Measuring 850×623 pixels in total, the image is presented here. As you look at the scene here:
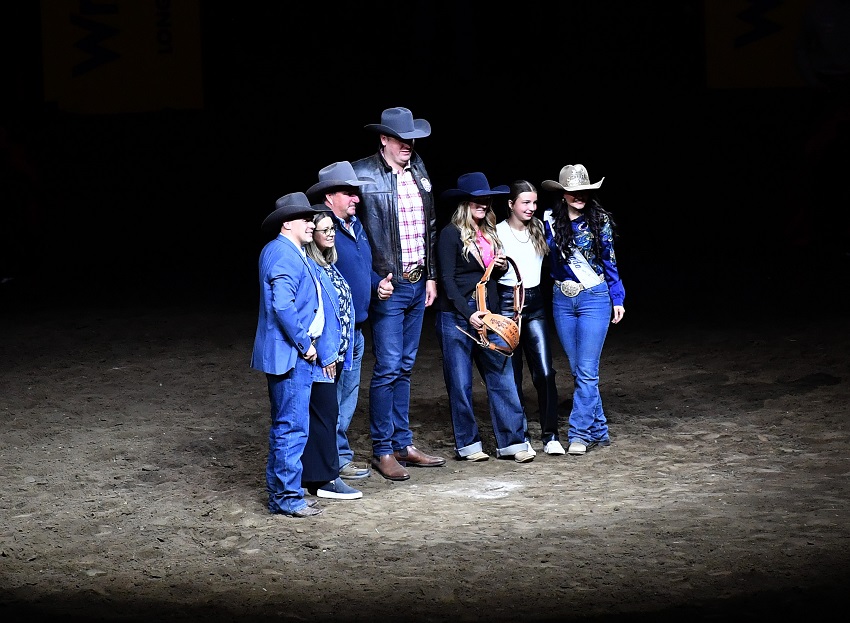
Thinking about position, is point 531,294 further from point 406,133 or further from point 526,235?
point 406,133

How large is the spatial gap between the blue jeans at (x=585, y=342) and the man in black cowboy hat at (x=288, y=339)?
1.98m

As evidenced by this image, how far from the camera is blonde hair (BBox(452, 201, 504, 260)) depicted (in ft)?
25.1

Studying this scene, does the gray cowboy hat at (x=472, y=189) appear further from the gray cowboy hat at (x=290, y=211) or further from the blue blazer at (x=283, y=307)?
the blue blazer at (x=283, y=307)

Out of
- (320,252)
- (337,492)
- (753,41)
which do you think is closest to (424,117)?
(753,41)

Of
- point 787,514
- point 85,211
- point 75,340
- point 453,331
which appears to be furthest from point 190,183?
point 787,514

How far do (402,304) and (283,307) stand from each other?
124cm

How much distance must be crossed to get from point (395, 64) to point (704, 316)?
23.8ft

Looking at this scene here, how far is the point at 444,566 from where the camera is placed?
579 centimetres

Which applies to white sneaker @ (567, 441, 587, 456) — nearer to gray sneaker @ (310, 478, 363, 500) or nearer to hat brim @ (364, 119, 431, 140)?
gray sneaker @ (310, 478, 363, 500)

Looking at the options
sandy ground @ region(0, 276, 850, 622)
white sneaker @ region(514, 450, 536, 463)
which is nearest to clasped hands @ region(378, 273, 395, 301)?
sandy ground @ region(0, 276, 850, 622)

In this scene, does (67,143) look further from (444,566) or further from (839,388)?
(444,566)

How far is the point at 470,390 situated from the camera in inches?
309

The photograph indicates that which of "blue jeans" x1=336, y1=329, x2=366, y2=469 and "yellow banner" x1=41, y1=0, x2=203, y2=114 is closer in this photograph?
"blue jeans" x1=336, y1=329, x2=366, y2=469

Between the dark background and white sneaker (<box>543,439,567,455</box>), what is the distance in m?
8.82
